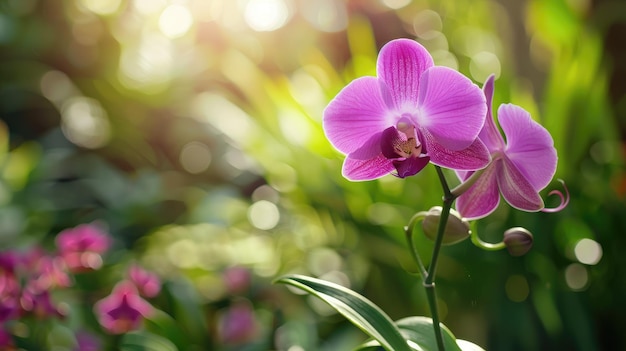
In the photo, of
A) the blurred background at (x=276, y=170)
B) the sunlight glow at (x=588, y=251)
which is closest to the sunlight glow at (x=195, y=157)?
the blurred background at (x=276, y=170)

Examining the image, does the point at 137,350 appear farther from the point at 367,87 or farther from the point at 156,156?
the point at 156,156

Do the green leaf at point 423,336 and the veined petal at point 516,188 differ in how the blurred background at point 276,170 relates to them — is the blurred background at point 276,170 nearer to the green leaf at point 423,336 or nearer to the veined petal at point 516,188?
the green leaf at point 423,336

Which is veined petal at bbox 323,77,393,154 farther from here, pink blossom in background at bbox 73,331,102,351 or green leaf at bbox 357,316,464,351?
pink blossom in background at bbox 73,331,102,351

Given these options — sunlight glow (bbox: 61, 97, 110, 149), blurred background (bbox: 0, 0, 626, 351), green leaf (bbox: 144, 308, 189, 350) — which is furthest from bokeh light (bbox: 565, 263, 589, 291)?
sunlight glow (bbox: 61, 97, 110, 149)

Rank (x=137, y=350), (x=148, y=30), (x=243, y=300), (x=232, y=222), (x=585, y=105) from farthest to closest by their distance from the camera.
→ (x=148, y=30), (x=232, y=222), (x=585, y=105), (x=243, y=300), (x=137, y=350)

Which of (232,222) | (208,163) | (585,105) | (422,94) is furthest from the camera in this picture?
(208,163)

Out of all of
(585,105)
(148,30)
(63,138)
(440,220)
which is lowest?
(63,138)

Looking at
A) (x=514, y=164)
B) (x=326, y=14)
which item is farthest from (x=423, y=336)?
(x=326, y=14)

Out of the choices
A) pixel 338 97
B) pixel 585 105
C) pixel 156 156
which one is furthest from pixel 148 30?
pixel 338 97
